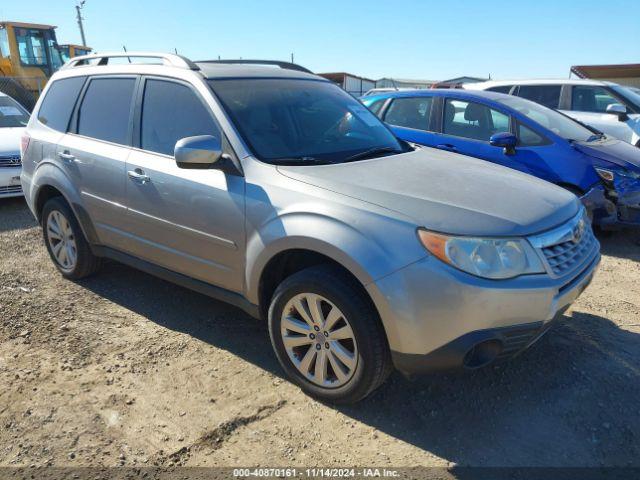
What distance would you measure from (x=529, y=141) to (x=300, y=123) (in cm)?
323

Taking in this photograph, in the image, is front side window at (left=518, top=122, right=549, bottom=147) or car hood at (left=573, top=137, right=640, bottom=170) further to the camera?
front side window at (left=518, top=122, right=549, bottom=147)

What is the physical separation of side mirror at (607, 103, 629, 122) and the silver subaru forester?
570 centimetres

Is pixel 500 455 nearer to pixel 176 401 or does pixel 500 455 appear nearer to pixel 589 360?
pixel 589 360

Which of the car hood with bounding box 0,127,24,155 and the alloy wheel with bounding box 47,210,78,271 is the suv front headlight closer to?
the alloy wheel with bounding box 47,210,78,271

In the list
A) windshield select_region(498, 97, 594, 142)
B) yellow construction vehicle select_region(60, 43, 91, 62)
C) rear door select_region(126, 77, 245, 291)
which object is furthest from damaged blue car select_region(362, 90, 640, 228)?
yellow construction vehicle select_region(60, 43, 91, 62)

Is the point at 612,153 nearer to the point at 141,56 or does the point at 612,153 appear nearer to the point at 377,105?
the point at 377,105

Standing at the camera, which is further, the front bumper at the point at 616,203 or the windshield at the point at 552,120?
the windshield at the point at 552,120

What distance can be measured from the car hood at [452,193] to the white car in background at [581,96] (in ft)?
19.1

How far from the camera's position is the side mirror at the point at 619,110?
7.88m

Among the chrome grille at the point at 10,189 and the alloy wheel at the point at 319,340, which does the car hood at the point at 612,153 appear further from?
the chrome grille at the point at 10,189

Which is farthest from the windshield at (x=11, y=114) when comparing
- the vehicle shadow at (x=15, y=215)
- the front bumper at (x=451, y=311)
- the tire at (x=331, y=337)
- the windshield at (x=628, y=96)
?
the windshield at (x=628, y=96)

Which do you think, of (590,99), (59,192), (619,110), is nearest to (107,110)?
(59,192)

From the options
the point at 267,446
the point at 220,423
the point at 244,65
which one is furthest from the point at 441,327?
the point at 244,65

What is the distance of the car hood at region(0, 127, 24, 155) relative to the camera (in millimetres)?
7358
